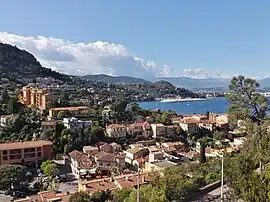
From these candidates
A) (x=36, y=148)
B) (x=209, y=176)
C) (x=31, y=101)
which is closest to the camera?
(x=209, y=176)

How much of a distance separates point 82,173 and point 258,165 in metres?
16.5

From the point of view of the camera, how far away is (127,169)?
2491 centimetres

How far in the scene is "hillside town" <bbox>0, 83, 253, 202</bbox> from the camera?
20891mm

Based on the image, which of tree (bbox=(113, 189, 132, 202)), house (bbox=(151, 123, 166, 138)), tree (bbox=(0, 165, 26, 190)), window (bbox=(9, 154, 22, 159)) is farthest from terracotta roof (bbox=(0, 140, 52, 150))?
tree (bbox=(113, 189, 132, 202))

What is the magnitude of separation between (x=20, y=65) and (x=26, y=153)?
7479 centimetres

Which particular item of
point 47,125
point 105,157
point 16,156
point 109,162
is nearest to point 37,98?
point 47,125

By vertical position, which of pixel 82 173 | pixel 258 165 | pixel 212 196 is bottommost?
pixel 82 173

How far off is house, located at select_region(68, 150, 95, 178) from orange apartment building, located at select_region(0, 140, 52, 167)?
330 cm

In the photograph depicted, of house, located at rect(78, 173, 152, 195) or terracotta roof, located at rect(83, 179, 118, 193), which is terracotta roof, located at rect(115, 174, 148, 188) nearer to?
house, located at rect(78, 173, 152, 195)

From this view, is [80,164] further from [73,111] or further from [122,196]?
[73,111]

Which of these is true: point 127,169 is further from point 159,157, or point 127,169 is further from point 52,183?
point 52,183

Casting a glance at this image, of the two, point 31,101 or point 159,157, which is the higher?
point 31,101

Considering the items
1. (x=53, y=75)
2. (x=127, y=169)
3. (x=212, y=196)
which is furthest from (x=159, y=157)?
(x=53, y=75)

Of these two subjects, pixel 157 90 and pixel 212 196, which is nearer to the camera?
pixel 212 196
